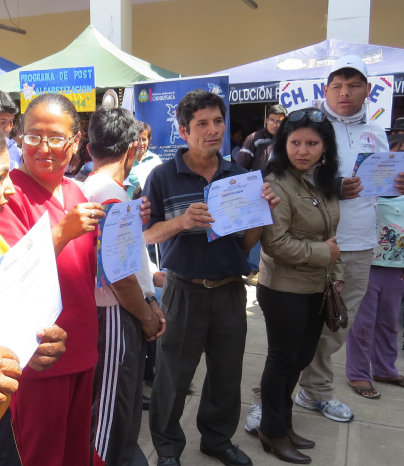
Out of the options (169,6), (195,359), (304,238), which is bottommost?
(195,359)

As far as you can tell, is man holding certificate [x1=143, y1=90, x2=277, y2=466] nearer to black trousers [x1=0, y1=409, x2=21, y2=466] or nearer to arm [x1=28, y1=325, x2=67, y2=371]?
arm [x1=28, y1=325, x2=67, y2=371]

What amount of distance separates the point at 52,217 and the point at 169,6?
36.7 ft

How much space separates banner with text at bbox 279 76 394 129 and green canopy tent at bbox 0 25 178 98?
2876 mm

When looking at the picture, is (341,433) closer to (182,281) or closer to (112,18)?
(182,281)

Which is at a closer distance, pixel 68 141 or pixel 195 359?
pixel 68 141

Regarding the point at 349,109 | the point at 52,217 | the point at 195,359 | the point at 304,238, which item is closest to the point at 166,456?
the point at 195,359

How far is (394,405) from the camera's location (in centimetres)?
342

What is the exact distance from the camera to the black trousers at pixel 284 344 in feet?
8.30

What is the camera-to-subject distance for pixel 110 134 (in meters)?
2.12

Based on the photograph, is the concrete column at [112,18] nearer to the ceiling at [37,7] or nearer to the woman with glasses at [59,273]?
the ceiling at [37,7]

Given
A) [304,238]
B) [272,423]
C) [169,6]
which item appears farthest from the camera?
[169,6]

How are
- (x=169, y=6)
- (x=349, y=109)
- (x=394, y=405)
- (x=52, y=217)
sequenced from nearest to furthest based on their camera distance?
(x=52, y=217) → (x=349, y=109) → (x=394, y=405) → (x=169, y=6)

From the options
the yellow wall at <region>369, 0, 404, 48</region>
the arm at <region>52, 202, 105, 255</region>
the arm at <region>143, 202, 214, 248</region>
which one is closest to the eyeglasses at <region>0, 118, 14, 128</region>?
the arm at <region>143, 202, 214, 248</region>

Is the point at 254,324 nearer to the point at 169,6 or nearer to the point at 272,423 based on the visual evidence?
the point at 272,423
